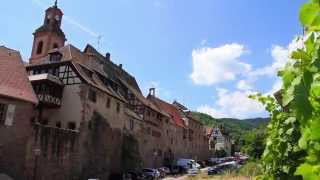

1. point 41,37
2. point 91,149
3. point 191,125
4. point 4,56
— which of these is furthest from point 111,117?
point 191,125

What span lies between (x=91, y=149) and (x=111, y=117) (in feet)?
21.4

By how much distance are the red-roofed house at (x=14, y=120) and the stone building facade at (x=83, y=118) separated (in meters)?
0.47

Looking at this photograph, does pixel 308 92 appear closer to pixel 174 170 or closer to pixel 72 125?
pixel 72 125

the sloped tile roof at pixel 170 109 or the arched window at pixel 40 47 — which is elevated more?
the arched window at pixel 40 47

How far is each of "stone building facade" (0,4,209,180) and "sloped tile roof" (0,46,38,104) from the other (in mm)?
1612

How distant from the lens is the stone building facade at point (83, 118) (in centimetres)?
3625

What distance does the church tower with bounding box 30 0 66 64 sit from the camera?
60656mm

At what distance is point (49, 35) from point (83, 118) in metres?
22.8

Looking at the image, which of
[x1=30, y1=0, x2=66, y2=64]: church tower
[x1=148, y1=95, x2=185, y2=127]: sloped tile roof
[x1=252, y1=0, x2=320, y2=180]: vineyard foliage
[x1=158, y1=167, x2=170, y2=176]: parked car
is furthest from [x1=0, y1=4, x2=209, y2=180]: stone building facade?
[x1=252, y1=0, x2=320, y2=180]: vineyard foliage

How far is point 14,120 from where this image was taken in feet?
105

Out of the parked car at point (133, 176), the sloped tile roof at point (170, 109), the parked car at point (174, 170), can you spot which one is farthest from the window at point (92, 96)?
the sloped tile roof at point (170, 109)

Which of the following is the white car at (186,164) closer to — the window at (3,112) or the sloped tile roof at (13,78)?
the sloped tile roof at (13,78)

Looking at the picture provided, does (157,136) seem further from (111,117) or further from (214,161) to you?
(214,161)

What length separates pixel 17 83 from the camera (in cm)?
3388
